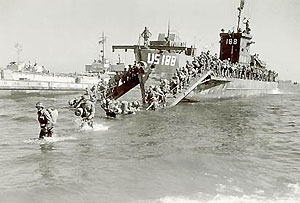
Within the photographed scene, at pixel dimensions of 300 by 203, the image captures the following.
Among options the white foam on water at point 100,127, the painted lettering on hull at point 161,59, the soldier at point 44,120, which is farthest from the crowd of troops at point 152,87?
the soldier at point 44,120

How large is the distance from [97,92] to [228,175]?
72.0ft

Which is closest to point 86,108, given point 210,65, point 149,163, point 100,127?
point 100,127

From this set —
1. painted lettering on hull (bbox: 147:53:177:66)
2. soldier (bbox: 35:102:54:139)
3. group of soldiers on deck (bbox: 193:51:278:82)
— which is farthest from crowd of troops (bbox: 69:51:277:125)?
soldier (bbox: 35:102:54:139)

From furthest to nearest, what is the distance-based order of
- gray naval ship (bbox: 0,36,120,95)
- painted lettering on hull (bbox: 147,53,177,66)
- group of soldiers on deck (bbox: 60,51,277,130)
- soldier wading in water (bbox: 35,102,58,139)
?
gray naval ship (bbox: 0,36,120,95)
painted lettering on hull (bbox: 147,53,177,66)
group of soldiers on deck (bbox: 60,51,277,130)
soldier wading in water (bbox: 35,102,58,139)

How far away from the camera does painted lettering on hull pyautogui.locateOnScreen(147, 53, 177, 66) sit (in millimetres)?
27297

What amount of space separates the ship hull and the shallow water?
13431 millimetres

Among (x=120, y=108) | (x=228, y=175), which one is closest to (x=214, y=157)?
(x=228, y=175)

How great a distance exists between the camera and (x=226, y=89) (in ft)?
123

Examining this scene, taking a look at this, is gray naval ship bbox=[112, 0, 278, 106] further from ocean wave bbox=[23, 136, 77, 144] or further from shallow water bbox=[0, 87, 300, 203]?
ocean wave bbox=[23, 136, 77, 144]

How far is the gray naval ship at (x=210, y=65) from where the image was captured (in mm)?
27688

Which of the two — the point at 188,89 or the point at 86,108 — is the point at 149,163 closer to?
the point at 86,108

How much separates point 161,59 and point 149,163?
1735cm

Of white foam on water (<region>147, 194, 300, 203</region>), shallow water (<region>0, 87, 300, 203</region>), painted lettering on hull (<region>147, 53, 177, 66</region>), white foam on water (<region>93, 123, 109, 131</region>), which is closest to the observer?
white foam on water (<region>147, 194, 300, 203</region>)

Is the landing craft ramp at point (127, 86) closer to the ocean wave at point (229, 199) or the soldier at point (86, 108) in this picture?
the soldier at point (86, 108)
